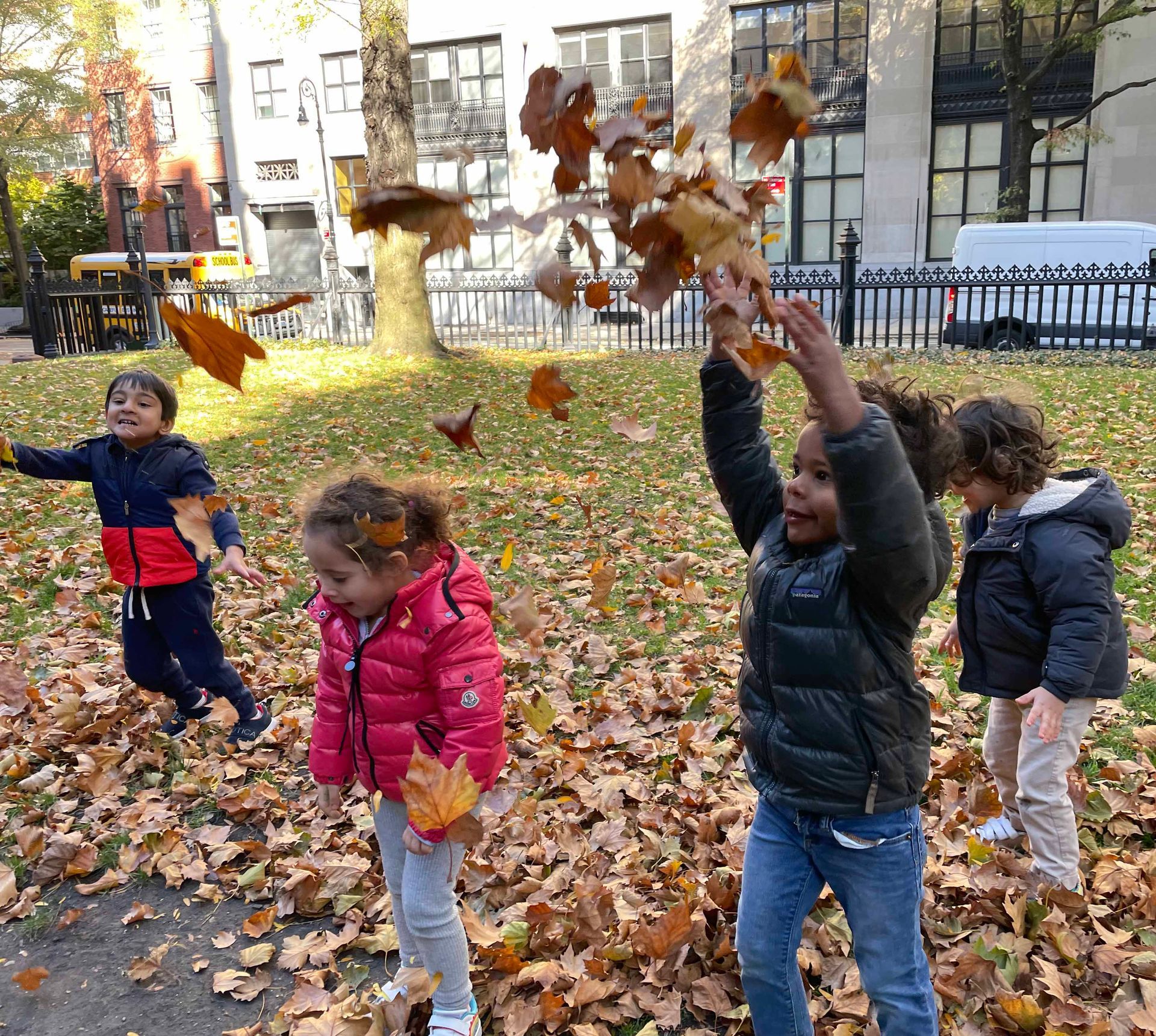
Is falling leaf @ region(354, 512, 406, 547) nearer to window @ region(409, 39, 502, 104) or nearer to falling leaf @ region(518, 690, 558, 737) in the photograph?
falling leaf @ region(518, 690, 558, 737)

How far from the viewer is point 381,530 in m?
2.20

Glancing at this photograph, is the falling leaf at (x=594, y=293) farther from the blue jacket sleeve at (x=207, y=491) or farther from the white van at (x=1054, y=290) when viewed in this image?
the white van at (x=1054, y=290)

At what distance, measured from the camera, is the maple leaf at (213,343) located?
192 cm

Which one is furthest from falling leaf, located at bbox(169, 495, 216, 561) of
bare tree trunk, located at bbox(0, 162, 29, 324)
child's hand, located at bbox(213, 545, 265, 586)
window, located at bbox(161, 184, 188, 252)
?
window, located at bbox(161, 184, 188, 252)

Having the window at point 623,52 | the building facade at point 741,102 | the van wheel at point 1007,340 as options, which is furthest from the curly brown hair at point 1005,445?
the window at point 623,52

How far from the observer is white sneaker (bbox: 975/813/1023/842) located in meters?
3.05

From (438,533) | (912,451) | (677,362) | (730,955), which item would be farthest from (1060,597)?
(677,362)

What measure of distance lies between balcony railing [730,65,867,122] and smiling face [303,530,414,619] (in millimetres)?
28237

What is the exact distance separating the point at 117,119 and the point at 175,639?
43.0m

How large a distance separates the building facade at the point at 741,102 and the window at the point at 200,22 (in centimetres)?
130

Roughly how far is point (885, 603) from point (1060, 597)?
100cm

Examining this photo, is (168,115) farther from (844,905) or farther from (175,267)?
(844,905)

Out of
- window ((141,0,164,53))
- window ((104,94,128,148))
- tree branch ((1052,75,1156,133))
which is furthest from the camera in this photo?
window ((104,94,128,148))

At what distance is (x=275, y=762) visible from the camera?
396 centimetres
